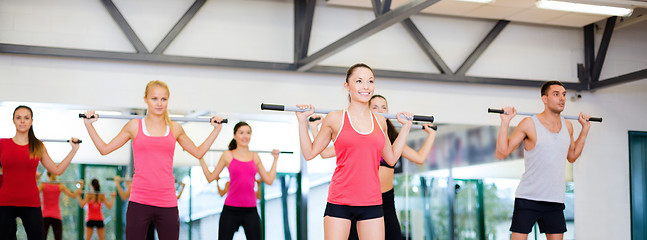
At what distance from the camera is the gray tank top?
503cm

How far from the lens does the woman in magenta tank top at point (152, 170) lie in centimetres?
436

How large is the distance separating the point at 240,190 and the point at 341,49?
184cm

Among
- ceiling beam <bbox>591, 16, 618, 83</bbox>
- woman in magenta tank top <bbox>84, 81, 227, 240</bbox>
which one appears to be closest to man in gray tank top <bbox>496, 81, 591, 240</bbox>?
woman in magenta tank top <bbox>84, 81, 227, 240</bbox>

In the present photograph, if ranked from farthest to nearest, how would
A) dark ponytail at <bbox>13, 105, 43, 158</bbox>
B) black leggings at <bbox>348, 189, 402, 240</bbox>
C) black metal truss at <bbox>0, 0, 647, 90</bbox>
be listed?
black metal truss at <bbox>0, 0, 647, 90</bbox>, dark ponytail at <bbox>13, 105, 43, 158</bbox>, black leggings at <bbox>348, 189, 402, 240</bbox>

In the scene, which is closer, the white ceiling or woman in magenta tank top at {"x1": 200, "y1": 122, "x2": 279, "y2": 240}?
woman in magenta tank top at {"x1": 200, "y1": 122, "x2": 279, "y2": 240}

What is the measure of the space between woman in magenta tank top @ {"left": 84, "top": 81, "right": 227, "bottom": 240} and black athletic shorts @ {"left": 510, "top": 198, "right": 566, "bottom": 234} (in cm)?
246

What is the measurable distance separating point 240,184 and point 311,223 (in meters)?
1.88

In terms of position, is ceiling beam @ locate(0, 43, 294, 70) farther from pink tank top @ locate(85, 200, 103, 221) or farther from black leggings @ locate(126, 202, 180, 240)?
black leggings @ locate(126, 202, 180, 240)

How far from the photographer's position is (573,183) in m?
8.88

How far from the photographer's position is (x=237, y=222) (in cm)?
612

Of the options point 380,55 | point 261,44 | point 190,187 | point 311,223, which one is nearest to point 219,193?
point 190,187

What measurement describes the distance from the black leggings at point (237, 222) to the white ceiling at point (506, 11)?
9.84 ft

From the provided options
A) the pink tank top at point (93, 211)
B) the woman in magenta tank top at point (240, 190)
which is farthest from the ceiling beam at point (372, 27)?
the pink tank top at point (93, 211)

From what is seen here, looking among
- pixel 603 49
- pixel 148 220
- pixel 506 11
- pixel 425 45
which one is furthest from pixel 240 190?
pixel 603 49
